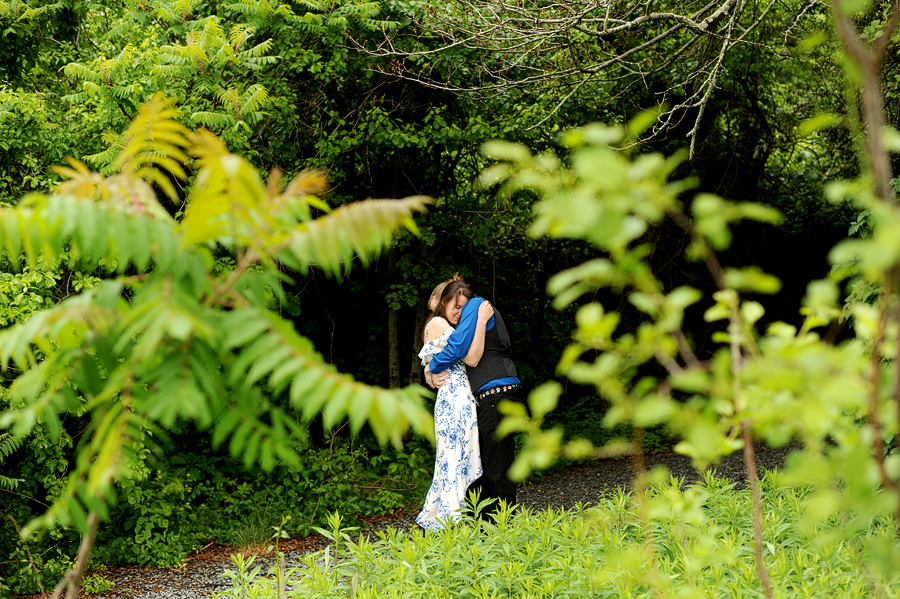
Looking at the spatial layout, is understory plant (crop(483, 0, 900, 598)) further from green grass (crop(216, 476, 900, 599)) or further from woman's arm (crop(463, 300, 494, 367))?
woman's arm (crop(463, 300, 494, 367))

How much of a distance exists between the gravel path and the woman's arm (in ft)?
4.76

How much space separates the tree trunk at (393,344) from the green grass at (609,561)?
545 centimetres

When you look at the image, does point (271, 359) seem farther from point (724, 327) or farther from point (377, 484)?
point (724, 327)

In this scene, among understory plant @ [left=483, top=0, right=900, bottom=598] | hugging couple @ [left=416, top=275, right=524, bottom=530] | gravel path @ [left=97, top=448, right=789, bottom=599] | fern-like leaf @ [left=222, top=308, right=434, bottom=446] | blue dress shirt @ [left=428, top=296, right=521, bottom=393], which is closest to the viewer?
understory plant @ [left=483, top=0, right=900, bottom=598]

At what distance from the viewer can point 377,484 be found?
8.78 metres

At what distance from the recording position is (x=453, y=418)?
6.03m

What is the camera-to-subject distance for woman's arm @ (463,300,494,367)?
5918mm

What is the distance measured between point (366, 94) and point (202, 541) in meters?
5.27

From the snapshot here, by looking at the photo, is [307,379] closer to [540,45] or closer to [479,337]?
[479,337]

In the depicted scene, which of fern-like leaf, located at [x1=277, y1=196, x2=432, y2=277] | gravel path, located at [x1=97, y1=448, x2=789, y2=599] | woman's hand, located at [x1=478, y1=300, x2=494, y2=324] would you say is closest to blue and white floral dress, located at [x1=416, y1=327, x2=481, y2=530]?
woman's hand, located at [x1=478, y1=300, x2=494, y2=324]

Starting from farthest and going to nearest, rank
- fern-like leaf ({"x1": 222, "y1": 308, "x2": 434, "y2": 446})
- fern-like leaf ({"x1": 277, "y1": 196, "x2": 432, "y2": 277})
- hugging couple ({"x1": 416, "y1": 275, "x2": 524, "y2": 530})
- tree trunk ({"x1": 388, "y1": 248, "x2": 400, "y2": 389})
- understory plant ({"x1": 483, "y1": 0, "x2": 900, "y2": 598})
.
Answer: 1. tree trunk ({"x1": 388, "y1": 248, "x2": 400, "y2": 389})
2. hugging couple ({"x1": 416, "y1": 275, "x2": 524, "y2": 530})
3. fern-like leaf ({"x1": 277, "y1": 196, "x2": 432, "y2": 277})
4. fern-like leaf ({"x1": 222, "y1": 308, "x2": 434, "y2": 446})
5. understory plant ({"x1": 483, "y1": 0, "x2": 900, "y2": 598})

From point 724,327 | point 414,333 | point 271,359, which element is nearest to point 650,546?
point 271,359

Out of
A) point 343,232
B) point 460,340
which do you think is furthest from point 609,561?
point 460,340

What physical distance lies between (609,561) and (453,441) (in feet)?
10.2
